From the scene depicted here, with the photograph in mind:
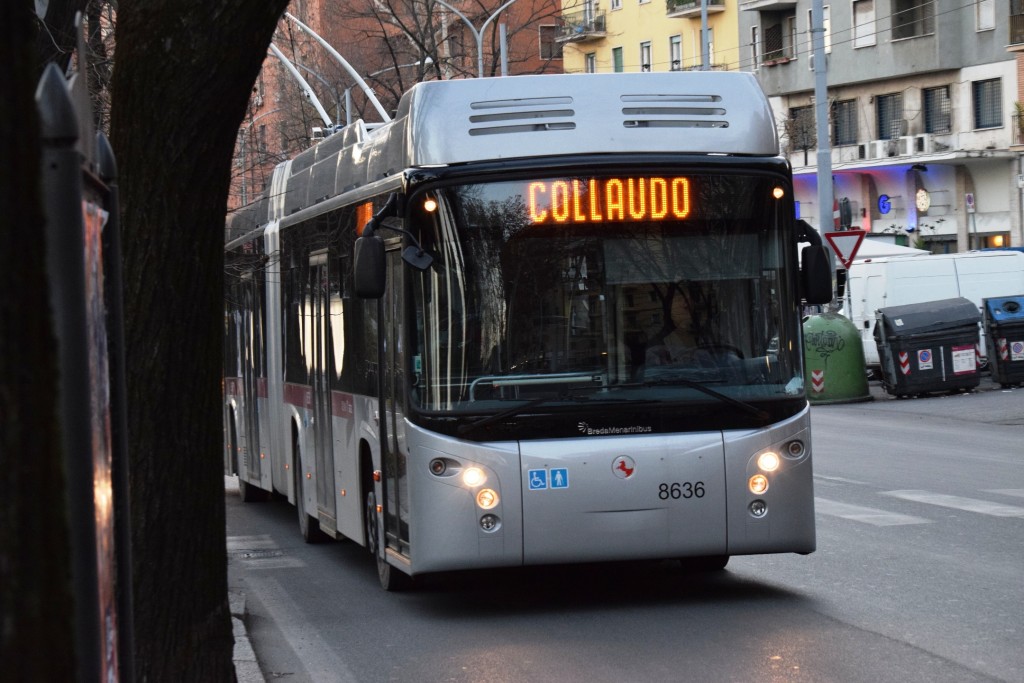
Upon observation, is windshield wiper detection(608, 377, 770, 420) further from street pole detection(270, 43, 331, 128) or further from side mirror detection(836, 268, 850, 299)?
street pole detection(270, 43, 331, 128)

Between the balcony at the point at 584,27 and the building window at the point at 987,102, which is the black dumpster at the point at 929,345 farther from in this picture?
the balcony at the point at 584,27

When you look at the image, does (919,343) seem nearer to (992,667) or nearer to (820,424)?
(820,424)

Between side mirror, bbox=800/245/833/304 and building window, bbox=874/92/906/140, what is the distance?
45.6 meters

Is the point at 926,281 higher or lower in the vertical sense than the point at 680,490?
higher

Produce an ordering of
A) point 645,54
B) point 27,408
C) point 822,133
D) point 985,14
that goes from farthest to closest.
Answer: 1. point 645,54
2. point 985,14
3. point 822,133
4. point 27,408

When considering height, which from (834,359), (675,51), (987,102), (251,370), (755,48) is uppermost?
(675,51)

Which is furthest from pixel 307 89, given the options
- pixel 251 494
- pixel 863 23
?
pixel 863 23

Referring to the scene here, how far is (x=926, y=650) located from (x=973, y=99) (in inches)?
1816

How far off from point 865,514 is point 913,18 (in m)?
42.4

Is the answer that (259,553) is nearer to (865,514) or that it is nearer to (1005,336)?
(865,514)

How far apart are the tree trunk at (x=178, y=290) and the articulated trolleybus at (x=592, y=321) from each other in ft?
10.1

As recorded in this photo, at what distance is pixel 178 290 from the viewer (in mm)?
6188

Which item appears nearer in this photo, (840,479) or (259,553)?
(259,553)

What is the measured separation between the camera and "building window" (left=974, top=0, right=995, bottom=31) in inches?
2004
